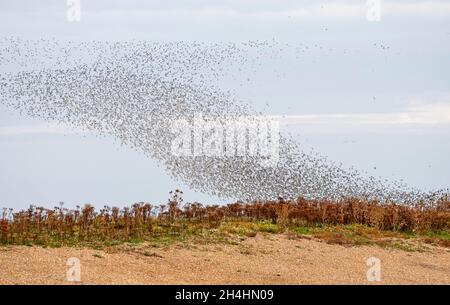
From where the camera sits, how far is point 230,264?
1952cm

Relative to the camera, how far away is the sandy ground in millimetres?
17141

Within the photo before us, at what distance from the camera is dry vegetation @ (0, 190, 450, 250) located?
22.0m

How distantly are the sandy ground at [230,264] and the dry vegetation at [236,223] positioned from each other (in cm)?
106

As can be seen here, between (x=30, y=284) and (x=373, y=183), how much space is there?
821 inches

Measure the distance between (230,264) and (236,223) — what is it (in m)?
5.71

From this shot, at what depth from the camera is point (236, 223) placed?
25203 millimetres

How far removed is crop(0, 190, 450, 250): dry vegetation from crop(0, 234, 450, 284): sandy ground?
1.06 metres

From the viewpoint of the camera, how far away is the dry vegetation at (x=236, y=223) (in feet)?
72.3

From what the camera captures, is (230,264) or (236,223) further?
(236,223)

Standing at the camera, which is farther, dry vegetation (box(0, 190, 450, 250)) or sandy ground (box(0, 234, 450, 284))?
dry vegetation (box(0, 190, 450, 250))
